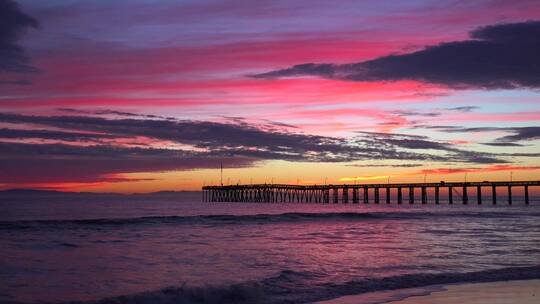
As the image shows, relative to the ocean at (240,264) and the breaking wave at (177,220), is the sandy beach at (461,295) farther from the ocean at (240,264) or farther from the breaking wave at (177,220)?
the breaking wave at (177,220)

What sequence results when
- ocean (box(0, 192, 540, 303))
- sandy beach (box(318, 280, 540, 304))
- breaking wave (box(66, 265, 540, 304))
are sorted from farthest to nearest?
ocean (box(0, 192, 540, 303))
breaking wave (box(66, 265, 540, 304))
sandy beach (box(318, 280, 540, 304))

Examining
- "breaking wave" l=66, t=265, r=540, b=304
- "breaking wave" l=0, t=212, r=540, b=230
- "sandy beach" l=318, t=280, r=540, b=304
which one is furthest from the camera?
"breaking wave" l=0, t=212, r=540, b=230

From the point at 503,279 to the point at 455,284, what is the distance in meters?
1.65

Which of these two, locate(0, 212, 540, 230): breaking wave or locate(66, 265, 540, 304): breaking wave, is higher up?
locate(66, 265, 540, 304): breaking wave

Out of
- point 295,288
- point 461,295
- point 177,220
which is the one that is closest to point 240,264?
point 295,288

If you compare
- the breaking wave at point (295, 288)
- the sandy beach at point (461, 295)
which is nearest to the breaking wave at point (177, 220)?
the breaking wave at point (295, 288)

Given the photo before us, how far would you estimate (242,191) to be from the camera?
147250mm

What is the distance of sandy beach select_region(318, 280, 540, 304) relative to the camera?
1184 cm

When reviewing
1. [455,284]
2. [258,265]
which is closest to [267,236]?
[258,265]

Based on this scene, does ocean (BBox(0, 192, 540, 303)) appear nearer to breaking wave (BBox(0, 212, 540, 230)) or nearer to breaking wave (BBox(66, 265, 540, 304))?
breaking wave (BBox(66, 265, 540, 304))

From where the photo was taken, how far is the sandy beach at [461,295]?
11836 mm

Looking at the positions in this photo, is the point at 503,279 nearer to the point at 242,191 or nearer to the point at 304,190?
the point at 304,190

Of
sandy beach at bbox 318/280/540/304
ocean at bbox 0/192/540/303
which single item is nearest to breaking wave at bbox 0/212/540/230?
ocean at bbox 0/192/540/303

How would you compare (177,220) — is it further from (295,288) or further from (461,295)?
(461,295)
